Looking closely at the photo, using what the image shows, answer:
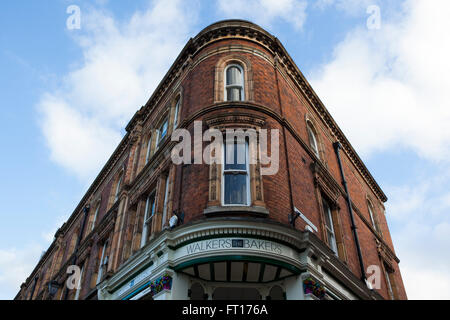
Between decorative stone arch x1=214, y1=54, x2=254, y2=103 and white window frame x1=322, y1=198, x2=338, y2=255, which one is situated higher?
decorative stone arch x1=214, y1=54, x2=254, y2=103

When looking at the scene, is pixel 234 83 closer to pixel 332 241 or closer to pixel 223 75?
pixel 223 75

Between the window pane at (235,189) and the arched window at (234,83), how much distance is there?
134 inches

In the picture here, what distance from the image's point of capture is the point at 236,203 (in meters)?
10.4

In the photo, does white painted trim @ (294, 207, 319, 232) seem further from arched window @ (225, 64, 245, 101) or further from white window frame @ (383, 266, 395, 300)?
white window frame @ (383, 266, 395, 300)

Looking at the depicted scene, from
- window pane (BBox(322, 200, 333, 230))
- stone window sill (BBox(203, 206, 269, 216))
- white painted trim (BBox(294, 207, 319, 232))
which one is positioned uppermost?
window pane (BBox(322, 200, 333, 230))

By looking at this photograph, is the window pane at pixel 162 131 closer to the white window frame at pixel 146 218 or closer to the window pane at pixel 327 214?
the white window frame at pixel 146 218

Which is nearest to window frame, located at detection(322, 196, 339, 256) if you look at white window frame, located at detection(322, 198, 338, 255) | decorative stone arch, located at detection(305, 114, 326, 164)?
white window frame, located at detection(322, 198, 338, 255)

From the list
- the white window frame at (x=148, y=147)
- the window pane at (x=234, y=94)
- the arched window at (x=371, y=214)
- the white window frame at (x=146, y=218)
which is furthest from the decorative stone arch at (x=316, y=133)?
the white window frame at (x=146, y=218)

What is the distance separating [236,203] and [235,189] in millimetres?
477

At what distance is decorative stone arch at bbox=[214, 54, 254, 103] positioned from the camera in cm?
1293

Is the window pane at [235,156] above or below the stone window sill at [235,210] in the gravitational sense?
above

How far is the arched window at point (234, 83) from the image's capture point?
13.2m
